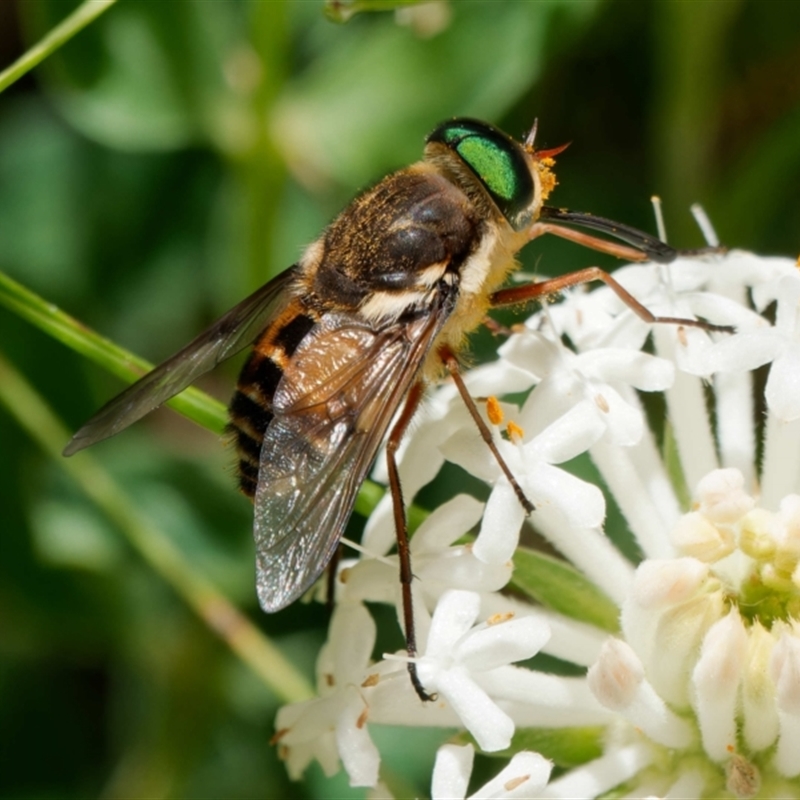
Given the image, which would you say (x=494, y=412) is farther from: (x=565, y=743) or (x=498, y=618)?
(x=565, y=743)

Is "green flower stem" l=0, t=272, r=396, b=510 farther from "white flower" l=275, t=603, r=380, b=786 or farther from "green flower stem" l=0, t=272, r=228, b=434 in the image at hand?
"white flower" l=275, t=603, r=380, b=786

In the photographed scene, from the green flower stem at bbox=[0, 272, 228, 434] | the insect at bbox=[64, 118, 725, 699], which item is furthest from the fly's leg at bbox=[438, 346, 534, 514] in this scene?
the green flower stem at bbox=[0, 272, 228, 434]

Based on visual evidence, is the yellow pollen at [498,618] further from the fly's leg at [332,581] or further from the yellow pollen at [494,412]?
the fly's leg at [332,581]

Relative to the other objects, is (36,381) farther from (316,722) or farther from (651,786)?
(651,786)

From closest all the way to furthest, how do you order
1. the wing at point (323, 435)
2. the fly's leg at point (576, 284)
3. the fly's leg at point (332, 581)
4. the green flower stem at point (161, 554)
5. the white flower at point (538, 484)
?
the wing at point (323, 435) < the white flower at point (538, 484) < the fly's leg at point (576, 284) < the fly's leg at point (332, 581) < the green flower stem at point (161, 554)

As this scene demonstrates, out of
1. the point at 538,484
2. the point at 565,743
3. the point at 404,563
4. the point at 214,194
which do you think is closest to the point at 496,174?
the point at 538,484

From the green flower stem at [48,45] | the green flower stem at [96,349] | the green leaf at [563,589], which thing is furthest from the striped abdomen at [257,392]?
the green flower stem at [48,45]

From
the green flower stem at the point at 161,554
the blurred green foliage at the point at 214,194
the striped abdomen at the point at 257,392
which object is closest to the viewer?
the striped abdomen at the point at 257,392
